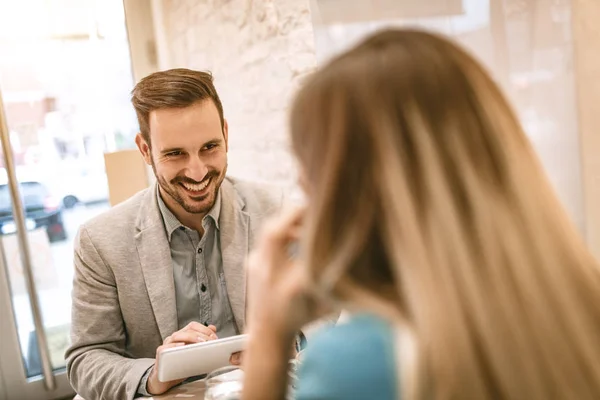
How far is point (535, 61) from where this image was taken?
1793mm

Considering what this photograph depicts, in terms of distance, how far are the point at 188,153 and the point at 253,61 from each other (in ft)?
3.34

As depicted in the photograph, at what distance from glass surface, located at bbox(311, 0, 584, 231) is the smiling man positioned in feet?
1.65

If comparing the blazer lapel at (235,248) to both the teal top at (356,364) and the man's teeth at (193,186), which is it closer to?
the man's teeth at (193,186)

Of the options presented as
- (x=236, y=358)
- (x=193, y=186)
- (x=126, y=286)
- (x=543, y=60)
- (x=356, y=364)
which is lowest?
Answer: (x=236, y=358)

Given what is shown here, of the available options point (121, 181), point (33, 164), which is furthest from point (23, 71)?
point (121, 181)

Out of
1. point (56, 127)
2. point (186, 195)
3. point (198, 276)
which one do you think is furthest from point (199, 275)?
point (56, 127)

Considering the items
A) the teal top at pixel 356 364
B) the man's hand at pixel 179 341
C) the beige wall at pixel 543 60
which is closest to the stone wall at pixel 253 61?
the beige wall at pixel 543 60

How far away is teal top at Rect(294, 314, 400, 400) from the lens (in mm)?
606

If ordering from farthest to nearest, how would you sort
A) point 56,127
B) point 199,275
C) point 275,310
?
point 56,127, point 199,275, point 275,310

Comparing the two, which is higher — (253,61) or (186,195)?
(253,61)

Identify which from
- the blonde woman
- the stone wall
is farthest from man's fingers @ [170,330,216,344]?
the stone wall

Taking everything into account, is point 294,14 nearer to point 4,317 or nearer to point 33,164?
point 33,164

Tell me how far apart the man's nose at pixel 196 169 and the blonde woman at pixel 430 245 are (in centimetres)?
111

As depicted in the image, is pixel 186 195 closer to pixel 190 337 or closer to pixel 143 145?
pixel 143 145
